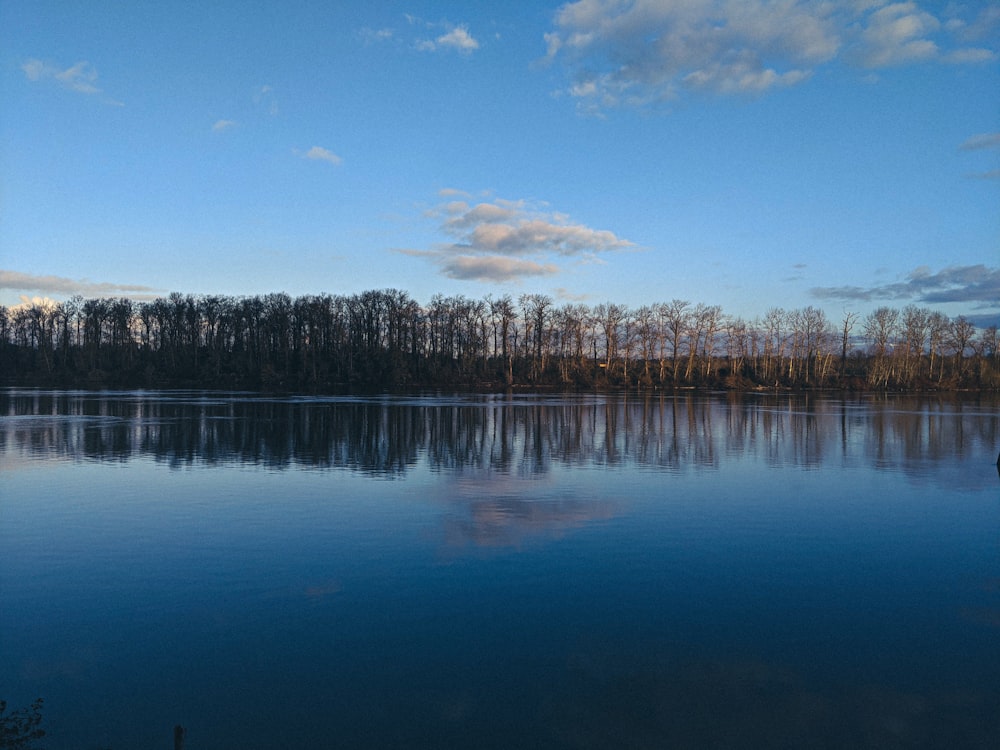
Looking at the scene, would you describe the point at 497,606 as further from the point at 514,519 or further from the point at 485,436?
the point at 485,436

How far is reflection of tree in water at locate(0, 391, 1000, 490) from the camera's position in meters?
21.8

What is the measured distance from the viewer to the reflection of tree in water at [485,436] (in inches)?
859

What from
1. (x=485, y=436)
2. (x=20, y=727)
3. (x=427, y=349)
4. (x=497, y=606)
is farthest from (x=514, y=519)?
(x=427, y=349)

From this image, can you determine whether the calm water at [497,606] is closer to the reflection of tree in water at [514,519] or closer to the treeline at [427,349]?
the reflection of tree in water at [514,519]

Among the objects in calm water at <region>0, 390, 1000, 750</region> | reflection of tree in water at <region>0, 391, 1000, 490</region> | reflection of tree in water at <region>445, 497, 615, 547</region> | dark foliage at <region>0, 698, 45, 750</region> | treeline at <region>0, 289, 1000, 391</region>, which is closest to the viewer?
dark foliage at <region>0, 698, 45, 750</region>

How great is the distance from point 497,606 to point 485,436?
19817 millimetres

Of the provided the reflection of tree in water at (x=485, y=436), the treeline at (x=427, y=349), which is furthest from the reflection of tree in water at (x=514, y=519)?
the treeline at (x=427, y=349)

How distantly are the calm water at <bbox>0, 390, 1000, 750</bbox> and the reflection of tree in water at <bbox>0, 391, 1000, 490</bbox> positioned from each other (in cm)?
219

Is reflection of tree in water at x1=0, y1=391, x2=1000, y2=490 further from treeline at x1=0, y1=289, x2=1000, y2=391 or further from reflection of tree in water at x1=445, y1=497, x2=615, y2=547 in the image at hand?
treeline at x1=0, y1=289, x2=1000, y2=391

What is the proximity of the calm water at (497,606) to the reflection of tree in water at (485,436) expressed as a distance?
2.19m

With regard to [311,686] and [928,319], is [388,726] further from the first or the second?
[928,319]

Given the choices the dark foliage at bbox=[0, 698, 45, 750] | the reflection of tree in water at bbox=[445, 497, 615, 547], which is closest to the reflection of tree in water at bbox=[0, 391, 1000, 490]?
the reflection of tree in water at bbox=[445, 497, 615, 547]

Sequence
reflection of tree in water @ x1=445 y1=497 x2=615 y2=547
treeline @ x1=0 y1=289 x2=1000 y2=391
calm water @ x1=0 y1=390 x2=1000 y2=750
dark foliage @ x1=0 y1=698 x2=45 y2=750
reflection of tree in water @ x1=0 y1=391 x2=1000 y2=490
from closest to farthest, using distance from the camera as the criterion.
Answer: dark foliage @ x1=0 y1=698 x2=45 y2=750, calm water @ x1=0 y1=390 x2=1000 y2=750, reflection of tree in water @ x1=445 y1=497 x2=615 y2=547, reflection of tree in water @ x1=0 y1=391 x2=1000 y2=490, treeline @ x1=0 y1=289 x2=1000 y2=391

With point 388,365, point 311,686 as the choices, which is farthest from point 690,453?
point 388,365
